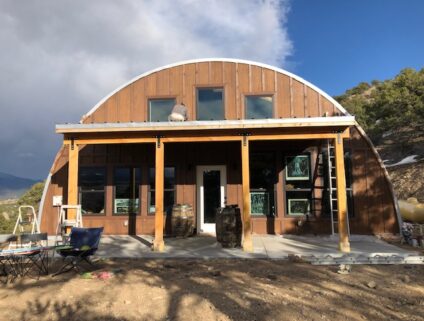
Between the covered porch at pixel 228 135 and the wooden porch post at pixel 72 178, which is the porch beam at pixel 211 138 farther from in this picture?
the wooden porch post at pixel 72 178

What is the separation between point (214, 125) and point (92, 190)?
5244 millimetres

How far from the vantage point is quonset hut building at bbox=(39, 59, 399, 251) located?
1055 centimetres

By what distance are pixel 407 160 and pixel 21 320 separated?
71.6 feet

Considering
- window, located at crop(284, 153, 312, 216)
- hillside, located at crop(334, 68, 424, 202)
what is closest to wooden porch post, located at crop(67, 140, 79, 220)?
window, located at crop(284, 153, 312, 216)

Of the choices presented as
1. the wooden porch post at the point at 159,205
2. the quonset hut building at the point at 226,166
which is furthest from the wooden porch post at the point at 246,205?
the quonset hut building at the point at 226,166

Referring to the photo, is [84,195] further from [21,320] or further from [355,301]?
[355,301]

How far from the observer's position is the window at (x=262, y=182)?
10859 millimetres

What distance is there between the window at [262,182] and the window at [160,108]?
121 inches

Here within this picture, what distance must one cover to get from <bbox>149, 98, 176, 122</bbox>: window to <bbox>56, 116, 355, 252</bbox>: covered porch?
2.64 metres

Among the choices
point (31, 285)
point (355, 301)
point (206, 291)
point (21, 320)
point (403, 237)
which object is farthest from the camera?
point (403, 237)

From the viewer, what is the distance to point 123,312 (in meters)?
4.54

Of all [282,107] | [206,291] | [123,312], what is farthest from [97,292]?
[282,107]

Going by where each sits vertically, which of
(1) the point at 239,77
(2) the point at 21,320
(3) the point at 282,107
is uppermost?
(1) the point at 239,77

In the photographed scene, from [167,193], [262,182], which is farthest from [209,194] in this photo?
[262,182]
